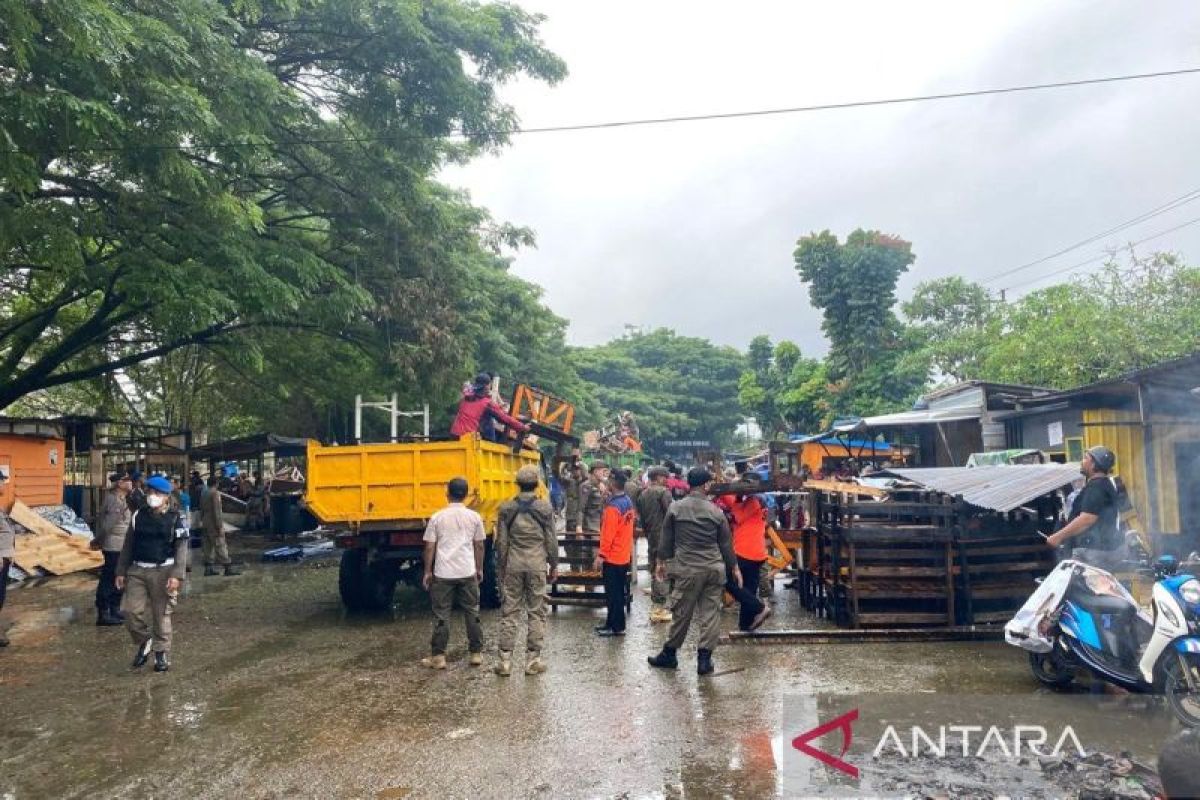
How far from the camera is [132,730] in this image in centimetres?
542

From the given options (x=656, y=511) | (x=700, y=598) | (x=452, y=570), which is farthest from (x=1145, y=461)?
(x=452, y=570)

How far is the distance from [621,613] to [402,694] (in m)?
2.81

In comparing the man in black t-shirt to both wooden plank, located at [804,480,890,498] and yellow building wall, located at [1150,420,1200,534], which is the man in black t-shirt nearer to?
wooden plank, located at [804,480,890,498]

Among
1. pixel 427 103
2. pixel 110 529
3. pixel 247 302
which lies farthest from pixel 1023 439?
pixel 110 529

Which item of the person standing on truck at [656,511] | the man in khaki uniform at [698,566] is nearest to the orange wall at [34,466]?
the person standing on truck at [656,511]

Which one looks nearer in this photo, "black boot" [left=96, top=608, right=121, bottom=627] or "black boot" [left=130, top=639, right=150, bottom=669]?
"black boot" [left=130, top=639, right=150, bottom=669]

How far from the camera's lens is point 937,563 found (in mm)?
8008

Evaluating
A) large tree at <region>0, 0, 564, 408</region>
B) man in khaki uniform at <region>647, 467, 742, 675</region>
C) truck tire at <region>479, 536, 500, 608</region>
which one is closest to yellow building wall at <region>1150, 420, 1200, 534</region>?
man in khaki uniform at <region>647, 467, 742, 675</region>

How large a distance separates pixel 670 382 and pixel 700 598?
152ft

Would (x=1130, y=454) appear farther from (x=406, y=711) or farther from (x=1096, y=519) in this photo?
(x=406, y=711)

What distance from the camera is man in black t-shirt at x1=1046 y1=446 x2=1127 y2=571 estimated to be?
627cm

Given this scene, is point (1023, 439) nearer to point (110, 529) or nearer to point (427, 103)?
→ point (427, 103)

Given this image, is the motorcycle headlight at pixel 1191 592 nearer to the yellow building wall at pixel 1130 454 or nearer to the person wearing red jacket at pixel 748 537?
the person wearing red jacket at pixel 748 537

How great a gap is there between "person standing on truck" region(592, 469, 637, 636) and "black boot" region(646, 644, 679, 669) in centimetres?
143
